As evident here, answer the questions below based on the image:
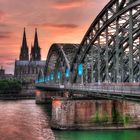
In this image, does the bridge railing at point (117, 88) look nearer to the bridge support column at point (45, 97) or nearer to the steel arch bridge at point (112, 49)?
the steel arch bridge at point (112, 49)

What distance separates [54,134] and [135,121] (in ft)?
51.1

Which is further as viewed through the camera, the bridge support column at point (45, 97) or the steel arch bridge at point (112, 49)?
the bridge support column at point (45, 97)

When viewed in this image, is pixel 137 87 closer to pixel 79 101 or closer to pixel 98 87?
pixel 98 87

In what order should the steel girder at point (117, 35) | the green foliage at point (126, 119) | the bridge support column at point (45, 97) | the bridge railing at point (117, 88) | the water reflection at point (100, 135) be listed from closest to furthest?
the bridge railing at point (117, 88)
the steel girder at point (117, 35)
the water reflection at point (100, 135)
the green foliage at point (126, 119)
the bridge support column at point (45, 97)

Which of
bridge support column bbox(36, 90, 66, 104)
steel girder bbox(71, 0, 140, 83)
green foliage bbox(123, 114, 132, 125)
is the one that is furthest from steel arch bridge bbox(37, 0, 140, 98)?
bridge support column bbox(36, 90, 66, 104)

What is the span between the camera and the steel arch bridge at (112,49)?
50822 millimetres

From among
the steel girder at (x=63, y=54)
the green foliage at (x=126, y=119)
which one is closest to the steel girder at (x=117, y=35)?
the green foliage at (x=126, y=119)

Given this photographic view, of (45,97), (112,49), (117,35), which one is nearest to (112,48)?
(112,49)

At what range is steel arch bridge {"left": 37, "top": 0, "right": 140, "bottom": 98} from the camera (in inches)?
2001

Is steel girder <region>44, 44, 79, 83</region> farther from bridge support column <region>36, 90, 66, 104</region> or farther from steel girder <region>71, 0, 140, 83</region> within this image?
steel girder <region>71, 0, 140, 83</region>

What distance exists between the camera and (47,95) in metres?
154

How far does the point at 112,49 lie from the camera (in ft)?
204

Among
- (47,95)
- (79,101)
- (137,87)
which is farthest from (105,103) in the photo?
(47,95)

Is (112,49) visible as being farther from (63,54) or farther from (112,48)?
(63,54)
